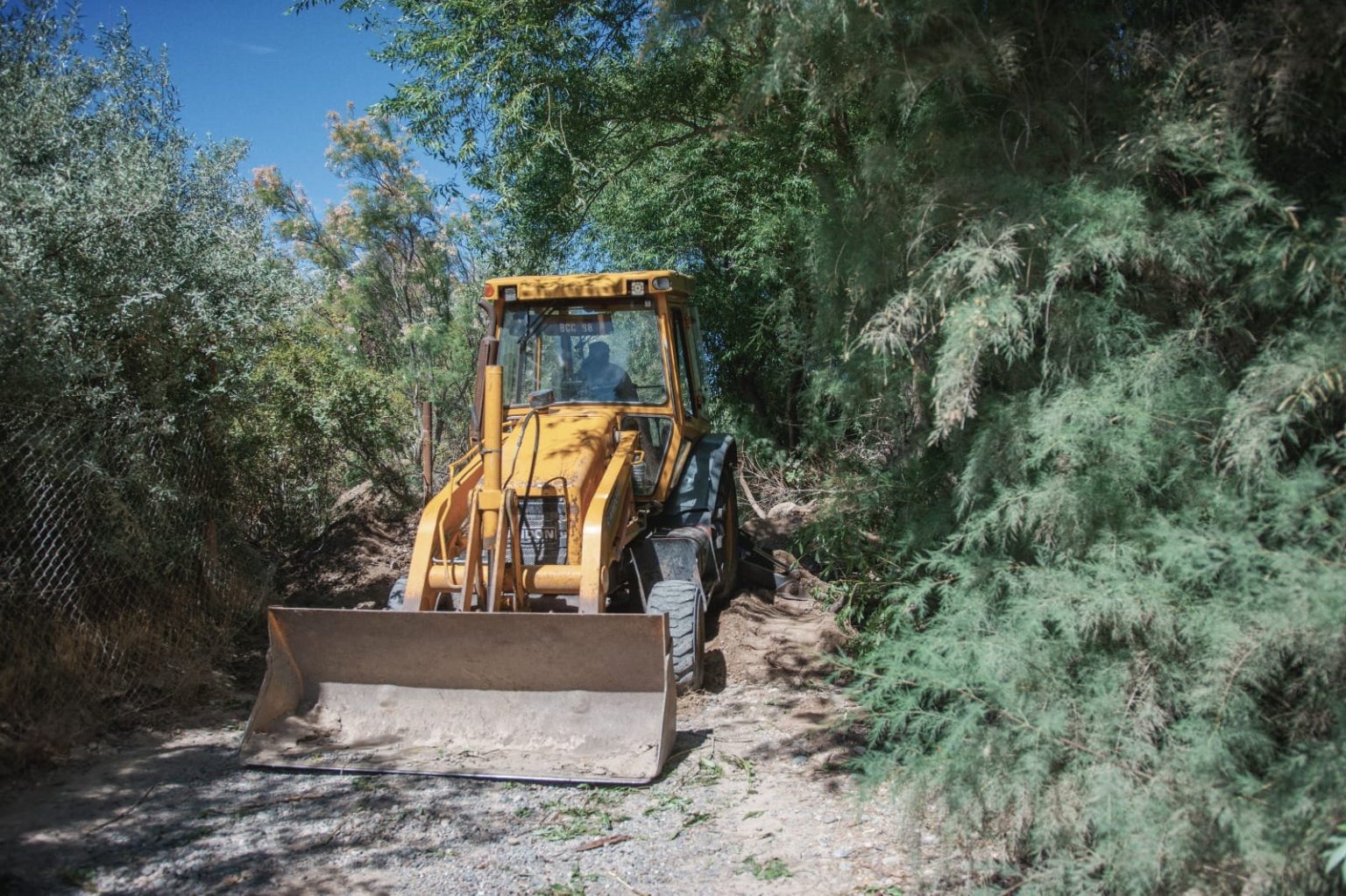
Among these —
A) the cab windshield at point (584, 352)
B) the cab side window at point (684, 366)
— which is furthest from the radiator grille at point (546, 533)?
the cab side window at point (684, 366)

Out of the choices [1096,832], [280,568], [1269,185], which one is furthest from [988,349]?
[280,568]

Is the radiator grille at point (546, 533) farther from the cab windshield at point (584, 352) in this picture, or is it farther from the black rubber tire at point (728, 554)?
the black rubber tire at point (728, 554)

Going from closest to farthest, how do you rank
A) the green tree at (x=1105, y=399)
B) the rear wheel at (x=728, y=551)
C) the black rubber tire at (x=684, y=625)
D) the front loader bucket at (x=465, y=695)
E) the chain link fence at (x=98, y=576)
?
the green tree at (x=1105, y=399) < the front loader bucket at (x=465, y=695) < the chain link fence at (x=98, y=576) < the black rubber tire at (x=684, y=625) < the rear wheel at (x=728, y=551)

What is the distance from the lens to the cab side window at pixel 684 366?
7359mm

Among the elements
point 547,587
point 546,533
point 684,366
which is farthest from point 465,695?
point 684,366

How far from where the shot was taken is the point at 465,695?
546cm

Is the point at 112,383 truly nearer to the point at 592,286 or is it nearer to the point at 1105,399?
the point at 592,286

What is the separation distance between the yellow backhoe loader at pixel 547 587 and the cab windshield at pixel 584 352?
0.01 m

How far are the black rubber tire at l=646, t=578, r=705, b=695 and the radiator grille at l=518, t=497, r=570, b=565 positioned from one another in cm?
64

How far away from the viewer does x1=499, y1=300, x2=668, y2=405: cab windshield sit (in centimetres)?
712

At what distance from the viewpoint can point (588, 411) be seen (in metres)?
7.04

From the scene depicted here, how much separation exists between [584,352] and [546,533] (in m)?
1.54

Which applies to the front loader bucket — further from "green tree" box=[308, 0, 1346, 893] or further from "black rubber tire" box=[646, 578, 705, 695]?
"green tree" box=[308, 0, 1346, 893]

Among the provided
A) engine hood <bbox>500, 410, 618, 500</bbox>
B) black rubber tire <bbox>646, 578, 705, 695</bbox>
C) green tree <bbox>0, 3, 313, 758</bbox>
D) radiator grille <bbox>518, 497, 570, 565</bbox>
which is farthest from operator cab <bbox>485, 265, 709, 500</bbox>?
green tree <bbox>0, 3, 313, 758</bbox>
